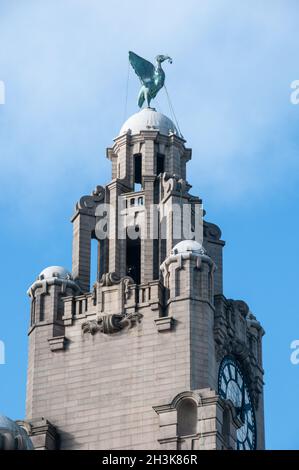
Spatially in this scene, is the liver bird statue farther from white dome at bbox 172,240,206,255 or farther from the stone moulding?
the stone moulding

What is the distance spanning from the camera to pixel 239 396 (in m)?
102

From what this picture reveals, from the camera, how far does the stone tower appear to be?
96.5 m

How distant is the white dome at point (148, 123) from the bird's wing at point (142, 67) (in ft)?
6.33

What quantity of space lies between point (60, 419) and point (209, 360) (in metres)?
6.47

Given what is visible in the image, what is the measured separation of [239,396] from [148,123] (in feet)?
43.1

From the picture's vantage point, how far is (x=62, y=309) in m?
101

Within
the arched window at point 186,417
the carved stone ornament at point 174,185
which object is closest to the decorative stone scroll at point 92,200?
the carved stone ornament at point 174,185

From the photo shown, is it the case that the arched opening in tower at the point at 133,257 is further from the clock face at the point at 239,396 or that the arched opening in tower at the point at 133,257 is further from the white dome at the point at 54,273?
the clock face at the point at 239,396

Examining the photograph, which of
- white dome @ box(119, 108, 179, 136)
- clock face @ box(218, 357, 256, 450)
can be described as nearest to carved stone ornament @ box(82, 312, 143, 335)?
clock face @ box(218, 357, 256, 450)

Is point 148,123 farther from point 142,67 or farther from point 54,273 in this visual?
point 54,273

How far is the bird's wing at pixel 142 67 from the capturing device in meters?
108
